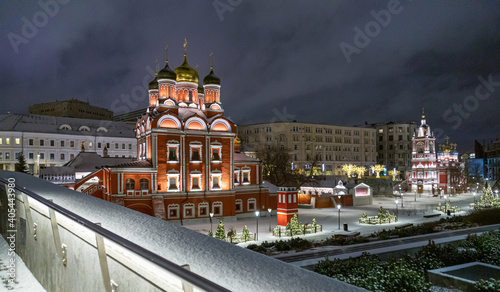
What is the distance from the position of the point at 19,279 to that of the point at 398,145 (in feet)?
350

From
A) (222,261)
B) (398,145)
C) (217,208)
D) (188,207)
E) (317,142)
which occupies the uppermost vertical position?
(317,142)

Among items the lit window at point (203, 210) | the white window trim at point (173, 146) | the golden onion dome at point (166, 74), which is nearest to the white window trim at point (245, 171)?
the lit window at point (203, 210)

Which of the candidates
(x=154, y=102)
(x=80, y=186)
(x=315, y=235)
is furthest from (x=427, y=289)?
(x=154, y=102)

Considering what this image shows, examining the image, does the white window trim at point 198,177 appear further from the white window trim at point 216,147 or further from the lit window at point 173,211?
the lit window at point 173,211

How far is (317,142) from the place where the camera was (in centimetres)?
8575

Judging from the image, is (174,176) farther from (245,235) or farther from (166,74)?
(245,235)

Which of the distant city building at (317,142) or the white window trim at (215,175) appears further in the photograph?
the distant city building at (317,142)

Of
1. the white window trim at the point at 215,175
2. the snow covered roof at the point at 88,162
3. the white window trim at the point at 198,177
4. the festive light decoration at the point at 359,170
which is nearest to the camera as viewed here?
the white window trim at the point at 198,177

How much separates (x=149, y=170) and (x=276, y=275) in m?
29.0

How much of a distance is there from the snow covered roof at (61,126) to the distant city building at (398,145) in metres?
71.2

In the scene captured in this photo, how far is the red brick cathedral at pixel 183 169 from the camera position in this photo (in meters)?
30.8

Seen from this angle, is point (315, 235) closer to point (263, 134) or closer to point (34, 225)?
point (34, 225)

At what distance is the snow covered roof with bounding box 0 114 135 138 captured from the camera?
52406mm
